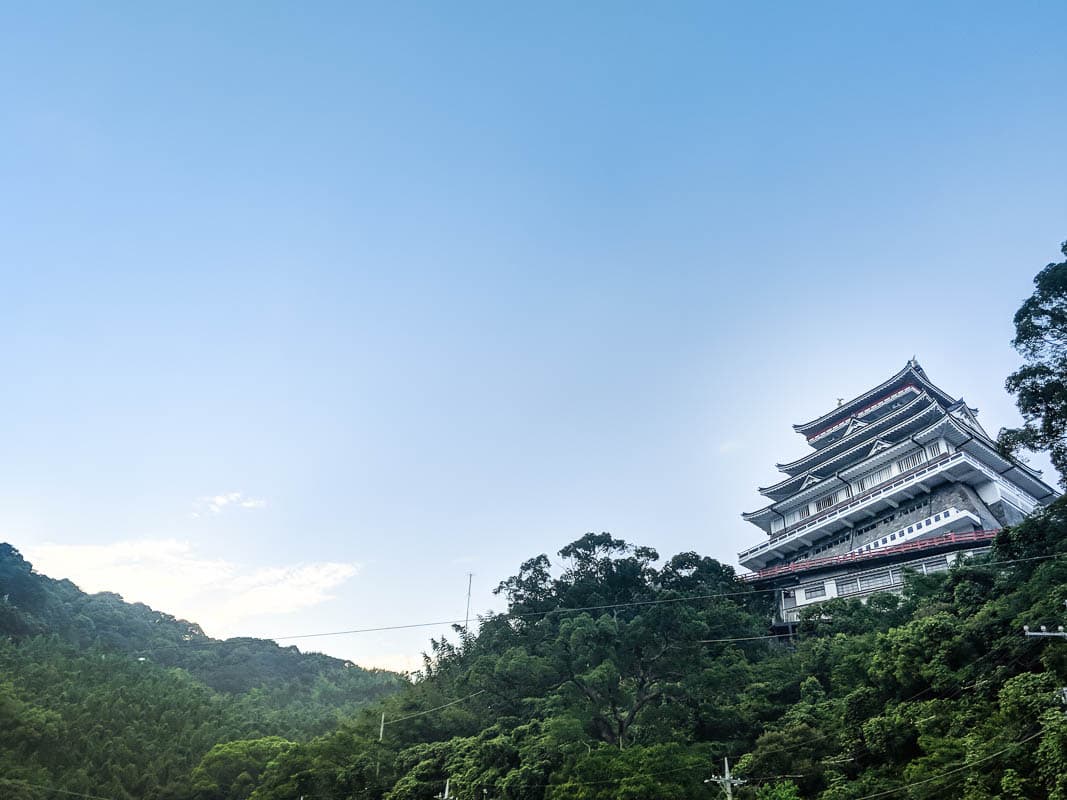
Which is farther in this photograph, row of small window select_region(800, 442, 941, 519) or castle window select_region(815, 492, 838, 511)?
castle window select_region(815, 492, 838, 511)

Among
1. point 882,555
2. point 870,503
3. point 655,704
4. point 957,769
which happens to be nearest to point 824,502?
point 870,503

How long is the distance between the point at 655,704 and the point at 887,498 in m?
19.1

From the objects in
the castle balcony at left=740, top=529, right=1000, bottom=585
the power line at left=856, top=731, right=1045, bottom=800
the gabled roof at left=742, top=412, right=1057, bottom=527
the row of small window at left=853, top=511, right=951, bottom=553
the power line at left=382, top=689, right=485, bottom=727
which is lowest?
the power line at left=856, top=731, right=1045, bottom=800

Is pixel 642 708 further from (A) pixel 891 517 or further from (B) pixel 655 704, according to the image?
(A) pixel 891 517

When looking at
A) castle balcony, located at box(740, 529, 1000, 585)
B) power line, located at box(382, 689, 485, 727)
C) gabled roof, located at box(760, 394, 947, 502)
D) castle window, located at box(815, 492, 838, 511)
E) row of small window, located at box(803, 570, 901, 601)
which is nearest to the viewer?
power line, located at box(382, 689, 485, 727)

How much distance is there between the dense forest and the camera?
54.0 feet

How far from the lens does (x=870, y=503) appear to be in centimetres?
3719

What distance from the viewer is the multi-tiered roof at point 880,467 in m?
35.3

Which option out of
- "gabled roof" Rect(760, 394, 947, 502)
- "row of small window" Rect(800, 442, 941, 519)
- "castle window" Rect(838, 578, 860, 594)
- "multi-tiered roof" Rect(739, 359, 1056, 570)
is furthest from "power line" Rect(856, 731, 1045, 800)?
"gabled roof" Rect(760, 394, 947, 502)

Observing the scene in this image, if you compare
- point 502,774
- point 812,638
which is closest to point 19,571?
point 502,774

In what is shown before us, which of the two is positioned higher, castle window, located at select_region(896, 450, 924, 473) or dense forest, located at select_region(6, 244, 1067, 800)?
castle window, located at select_region(896, 450, 924, 473)

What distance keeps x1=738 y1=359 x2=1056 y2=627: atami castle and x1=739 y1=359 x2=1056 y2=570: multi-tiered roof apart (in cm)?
7

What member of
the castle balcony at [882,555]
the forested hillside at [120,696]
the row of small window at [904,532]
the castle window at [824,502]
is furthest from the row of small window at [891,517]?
the forested hillside at [120,696]

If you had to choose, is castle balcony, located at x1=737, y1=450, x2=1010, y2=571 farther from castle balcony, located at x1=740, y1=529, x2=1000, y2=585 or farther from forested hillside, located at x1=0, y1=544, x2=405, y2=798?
forested hillside, located at x1=0, y1=544, x2=405, y2=798
